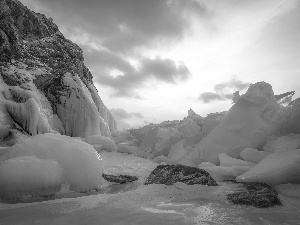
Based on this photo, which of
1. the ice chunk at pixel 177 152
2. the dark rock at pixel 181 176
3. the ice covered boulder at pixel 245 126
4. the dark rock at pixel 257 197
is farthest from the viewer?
the ice chunk at pixel 177 152

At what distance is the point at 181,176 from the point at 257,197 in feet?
4.50

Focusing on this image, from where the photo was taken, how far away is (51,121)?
11.5 meters

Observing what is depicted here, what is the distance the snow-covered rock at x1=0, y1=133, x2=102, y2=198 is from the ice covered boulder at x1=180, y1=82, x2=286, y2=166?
114 inches

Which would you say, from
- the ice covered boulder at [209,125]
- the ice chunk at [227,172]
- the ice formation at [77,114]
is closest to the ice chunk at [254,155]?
the ice chunk at [227,172]

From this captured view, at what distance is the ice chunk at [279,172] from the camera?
3.70 m

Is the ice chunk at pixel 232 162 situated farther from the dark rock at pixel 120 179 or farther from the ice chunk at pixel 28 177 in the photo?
the ice chunk at pixel 28 177

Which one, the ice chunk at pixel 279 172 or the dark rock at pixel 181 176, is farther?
the dark rock at pixel 181 176

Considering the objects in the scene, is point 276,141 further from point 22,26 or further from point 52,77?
point 22,26

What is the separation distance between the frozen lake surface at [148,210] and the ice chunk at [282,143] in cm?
140

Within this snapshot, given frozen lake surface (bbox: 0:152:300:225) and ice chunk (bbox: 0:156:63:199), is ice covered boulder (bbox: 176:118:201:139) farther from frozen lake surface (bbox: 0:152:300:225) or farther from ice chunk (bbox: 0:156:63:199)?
ice chunk (bbox: 0:156:63:199)

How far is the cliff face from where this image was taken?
31.3ft

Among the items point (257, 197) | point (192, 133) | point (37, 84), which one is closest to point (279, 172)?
point (257, 197)

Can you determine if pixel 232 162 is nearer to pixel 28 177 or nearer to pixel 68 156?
pixel 68 156

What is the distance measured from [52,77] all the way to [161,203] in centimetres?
1131
